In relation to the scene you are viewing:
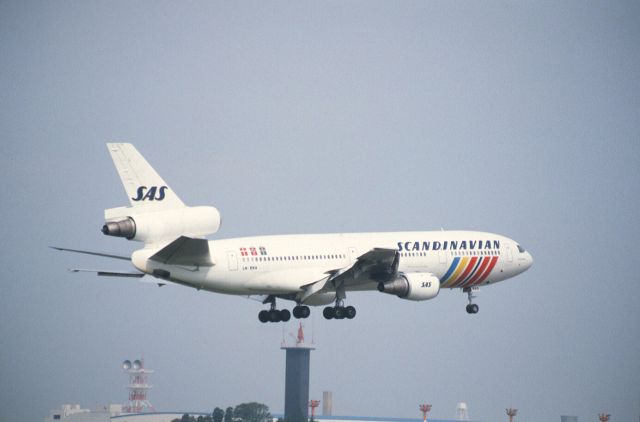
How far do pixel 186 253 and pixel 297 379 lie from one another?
102 metres

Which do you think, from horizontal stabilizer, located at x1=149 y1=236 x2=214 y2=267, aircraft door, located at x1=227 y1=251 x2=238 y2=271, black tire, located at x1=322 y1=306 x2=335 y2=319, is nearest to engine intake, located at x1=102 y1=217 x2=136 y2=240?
Result: horizontal stabilizer, located at x1=149 y1=236 x2=214 y2=267

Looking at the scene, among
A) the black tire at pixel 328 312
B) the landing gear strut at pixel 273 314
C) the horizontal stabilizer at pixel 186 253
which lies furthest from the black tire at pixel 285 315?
the horizontal stabilizer at pixel 186 253

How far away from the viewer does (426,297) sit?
75188mm

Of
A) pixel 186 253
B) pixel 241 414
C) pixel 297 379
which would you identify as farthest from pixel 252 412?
pixel 186 253

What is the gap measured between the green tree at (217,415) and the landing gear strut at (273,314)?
5110 cm

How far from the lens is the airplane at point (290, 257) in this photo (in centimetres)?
6862

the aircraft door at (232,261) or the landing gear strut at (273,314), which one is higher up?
the aircraft door at (232,261)

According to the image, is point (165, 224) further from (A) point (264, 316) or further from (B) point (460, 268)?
(B) point (460, 268)

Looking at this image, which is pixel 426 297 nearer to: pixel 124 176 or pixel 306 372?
pixel 124 176

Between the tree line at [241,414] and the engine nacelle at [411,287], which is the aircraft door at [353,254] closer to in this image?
the engine nacelle at [411,287]

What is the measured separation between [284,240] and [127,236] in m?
10.8

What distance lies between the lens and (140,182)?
69.2m

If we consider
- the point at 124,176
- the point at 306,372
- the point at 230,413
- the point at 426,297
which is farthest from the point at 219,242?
the point at 306,372

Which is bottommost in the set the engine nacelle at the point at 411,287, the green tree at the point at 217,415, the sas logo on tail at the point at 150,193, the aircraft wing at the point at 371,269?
the green tree at the point at 217,415
